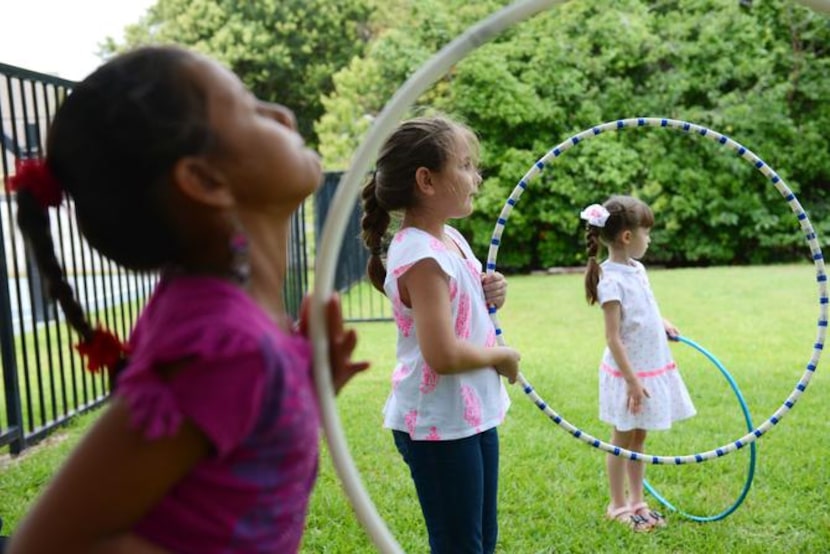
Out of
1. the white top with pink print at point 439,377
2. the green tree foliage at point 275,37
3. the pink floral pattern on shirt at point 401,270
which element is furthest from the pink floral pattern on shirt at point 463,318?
the green tree foliage at point 275,37

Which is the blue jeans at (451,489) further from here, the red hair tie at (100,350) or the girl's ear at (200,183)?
the girl's ear at (200,183)

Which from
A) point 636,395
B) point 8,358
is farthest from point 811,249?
point 8,358

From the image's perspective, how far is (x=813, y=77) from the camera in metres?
15.8

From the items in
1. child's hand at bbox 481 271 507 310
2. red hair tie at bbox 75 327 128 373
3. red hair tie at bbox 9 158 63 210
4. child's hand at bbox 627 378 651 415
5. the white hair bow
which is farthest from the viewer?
the white hair bow

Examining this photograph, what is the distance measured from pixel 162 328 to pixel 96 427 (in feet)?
0.54

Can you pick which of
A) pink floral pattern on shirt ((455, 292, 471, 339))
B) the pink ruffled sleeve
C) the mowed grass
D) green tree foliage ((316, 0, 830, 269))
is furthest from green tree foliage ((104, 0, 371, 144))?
the pink ruffled sleeve

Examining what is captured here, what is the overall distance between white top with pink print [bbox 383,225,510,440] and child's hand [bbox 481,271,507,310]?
10 cm

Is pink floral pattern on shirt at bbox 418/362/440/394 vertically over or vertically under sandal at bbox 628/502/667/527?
over

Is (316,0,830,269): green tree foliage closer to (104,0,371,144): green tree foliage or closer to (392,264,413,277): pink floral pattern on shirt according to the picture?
(104,0,371,144): green tree foliage

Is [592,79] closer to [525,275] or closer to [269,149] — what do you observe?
[525,275]

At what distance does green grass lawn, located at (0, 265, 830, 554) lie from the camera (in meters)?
3.95

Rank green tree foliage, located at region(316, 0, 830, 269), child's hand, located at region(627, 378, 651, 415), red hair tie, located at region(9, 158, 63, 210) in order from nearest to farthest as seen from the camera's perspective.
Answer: red hair tie, located at region(9, 158, 63, 210), child's hand, located at region(627, 378, 651, 415), green tree foliage, located at region(316, 0, 830, 269)

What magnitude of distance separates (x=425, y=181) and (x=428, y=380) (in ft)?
2.03

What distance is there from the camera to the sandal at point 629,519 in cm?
404
